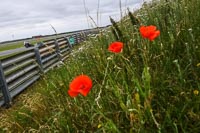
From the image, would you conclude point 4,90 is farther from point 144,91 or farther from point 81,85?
point 81,85

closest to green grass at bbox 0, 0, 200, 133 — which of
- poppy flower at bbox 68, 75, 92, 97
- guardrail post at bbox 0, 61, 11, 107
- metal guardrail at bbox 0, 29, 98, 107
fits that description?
poppy flower at bbox 68, 75, 92, 97

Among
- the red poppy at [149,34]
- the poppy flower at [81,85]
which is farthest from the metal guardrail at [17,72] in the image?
the poppy flower at [81,85]

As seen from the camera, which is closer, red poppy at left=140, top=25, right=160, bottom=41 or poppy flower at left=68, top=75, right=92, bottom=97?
poppy flower at left=68, top=75, right=92, bottom=97

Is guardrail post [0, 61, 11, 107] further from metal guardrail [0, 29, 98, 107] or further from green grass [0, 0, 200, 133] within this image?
green grass [0, 0, 200, 133]

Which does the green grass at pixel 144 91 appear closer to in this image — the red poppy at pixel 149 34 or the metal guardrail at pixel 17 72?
the red poppy at pixel 149 34

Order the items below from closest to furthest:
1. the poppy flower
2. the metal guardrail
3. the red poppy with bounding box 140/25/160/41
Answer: the poppy flower
the red poppy with bounding box 140/25/160/41
the metal guardrail

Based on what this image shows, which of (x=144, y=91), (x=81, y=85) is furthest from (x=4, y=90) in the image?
(x=81, y=85)

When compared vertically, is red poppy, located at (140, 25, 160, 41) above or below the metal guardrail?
above

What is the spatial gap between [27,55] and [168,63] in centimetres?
928

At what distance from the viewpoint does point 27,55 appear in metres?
11.9

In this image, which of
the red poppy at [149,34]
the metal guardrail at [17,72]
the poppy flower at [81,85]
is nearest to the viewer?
the poppy flower at [81,85]

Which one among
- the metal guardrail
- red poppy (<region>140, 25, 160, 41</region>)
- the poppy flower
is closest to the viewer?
the poppy flower

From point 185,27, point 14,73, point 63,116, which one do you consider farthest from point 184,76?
point 14,73

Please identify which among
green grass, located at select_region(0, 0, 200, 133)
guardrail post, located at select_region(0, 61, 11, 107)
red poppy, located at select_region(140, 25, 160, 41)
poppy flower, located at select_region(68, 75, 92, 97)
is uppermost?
red poppy, located at select_region(140, 25, 160, 41)
